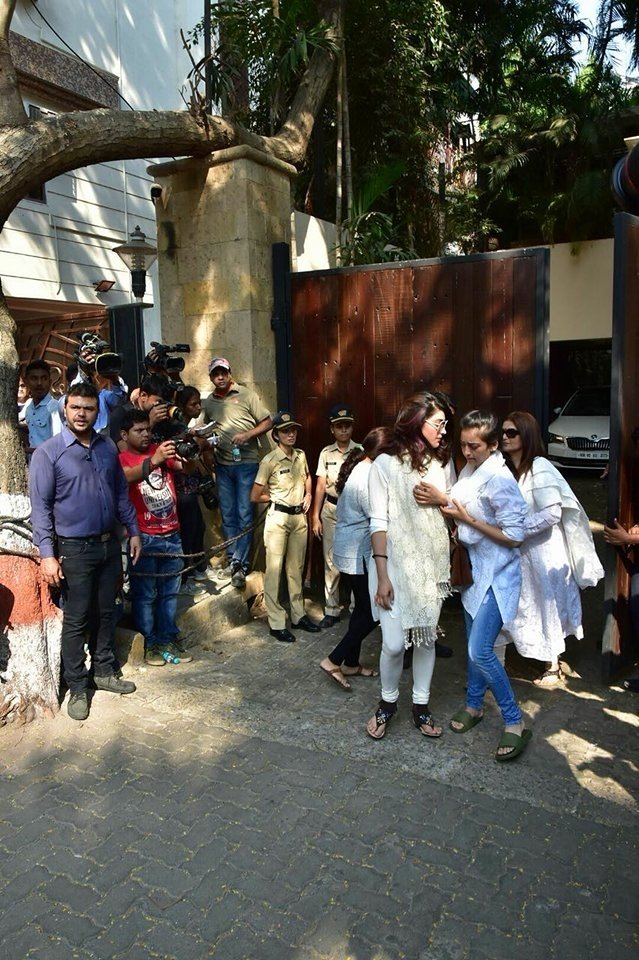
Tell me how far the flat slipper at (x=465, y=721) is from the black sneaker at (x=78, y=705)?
2.11 m

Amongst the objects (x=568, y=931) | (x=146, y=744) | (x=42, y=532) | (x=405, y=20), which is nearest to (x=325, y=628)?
(x=146, y=744)

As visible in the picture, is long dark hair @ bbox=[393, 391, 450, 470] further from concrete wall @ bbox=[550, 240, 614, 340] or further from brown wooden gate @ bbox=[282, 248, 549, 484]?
concrete wall @ bbox=[550, 240, 614, 340]

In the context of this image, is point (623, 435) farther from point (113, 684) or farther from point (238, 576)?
Result: point (113, 684)

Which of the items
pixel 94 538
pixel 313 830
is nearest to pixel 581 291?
pixel 94 538

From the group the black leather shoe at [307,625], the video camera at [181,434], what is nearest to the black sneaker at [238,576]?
the black leather shoe at [307,625]

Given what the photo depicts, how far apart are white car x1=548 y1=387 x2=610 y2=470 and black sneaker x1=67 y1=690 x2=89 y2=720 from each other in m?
9.01

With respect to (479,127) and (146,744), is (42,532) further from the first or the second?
(479,127)

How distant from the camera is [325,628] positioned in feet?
19.4

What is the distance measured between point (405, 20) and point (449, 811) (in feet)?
35.2

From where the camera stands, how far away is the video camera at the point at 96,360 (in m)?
5.68

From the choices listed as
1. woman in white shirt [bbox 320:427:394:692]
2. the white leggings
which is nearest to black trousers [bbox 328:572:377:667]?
woman in white shirt [bbox 320:427:394:692]

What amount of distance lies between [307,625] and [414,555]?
2111mm

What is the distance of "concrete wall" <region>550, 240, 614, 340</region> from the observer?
16.9 metres

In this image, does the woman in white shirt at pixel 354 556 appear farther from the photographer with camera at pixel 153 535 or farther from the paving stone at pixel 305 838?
the photographer with camera at pixel 153 535
